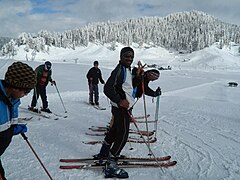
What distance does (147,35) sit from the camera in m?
125

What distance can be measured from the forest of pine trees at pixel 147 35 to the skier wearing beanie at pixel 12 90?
90.6 metres

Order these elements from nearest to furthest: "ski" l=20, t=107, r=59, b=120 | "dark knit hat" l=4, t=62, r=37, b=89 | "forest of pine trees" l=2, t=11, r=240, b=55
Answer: "dark knit hat" l=4, t=62, r=37, b=89
"ski" l=20, t=107, r=59, b=120
"forest of pine trees" l=2, t=11, r=240, b=55

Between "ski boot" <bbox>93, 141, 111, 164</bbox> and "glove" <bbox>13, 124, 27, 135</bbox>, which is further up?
"glove" <bbox>13, 124, 27, 135</bbox>

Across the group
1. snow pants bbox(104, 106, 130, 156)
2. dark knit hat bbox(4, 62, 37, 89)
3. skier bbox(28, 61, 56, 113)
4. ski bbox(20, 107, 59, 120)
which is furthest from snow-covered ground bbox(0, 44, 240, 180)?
dark knit hat bbox(4, 62, 37, 89)

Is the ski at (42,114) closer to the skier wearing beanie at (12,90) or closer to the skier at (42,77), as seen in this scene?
the skier at (42,77)

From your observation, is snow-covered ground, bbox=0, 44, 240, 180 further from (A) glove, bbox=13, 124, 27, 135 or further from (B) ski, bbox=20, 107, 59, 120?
(A) glove, bbox=13, 124, 27, 135

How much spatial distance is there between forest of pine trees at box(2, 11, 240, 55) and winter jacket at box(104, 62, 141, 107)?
89.8 metres

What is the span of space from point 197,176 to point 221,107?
21.3 feet

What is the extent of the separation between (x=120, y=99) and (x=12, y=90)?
174 centimetres

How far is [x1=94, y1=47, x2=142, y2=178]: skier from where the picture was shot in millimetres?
3507

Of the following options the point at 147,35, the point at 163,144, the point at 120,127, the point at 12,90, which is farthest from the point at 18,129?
the point at 147,35

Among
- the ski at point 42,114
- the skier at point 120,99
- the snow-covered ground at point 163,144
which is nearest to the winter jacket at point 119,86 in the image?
the skier at point 120,99

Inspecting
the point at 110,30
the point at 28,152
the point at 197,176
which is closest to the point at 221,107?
the point at 197,176

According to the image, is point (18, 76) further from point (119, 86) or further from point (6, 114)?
point (119, 86)
